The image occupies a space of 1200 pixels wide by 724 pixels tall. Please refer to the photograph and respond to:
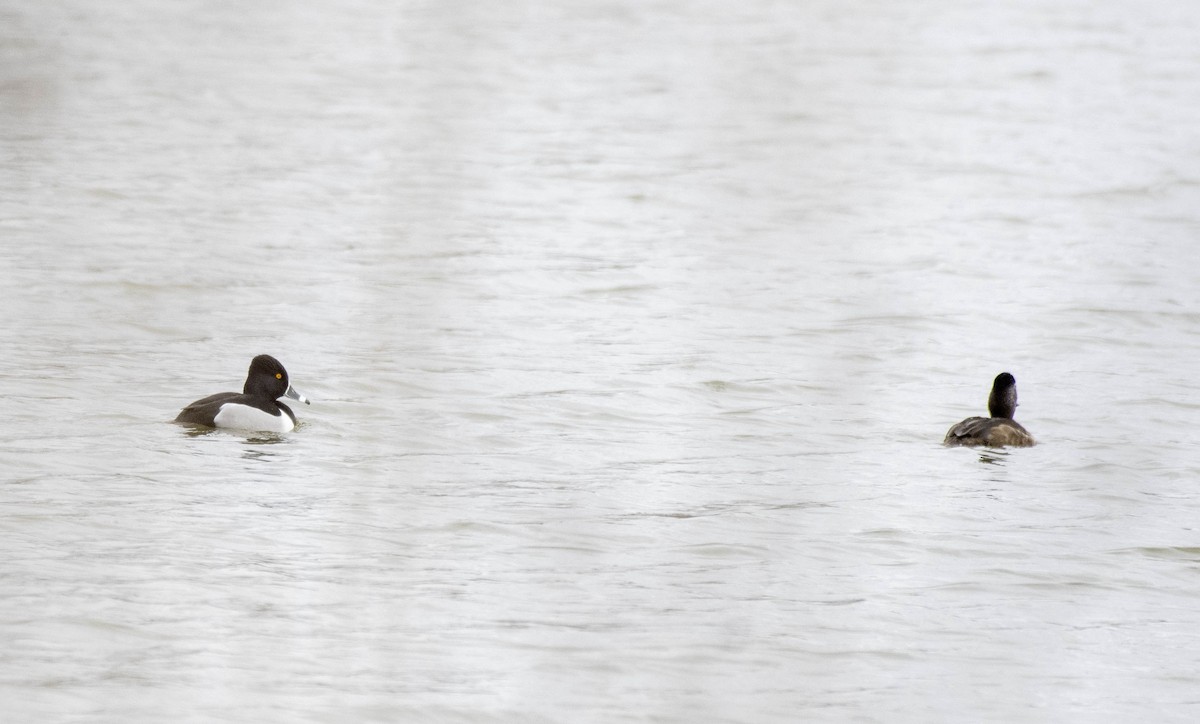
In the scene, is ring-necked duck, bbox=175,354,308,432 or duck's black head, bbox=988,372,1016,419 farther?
duck's black head, bbox=988,372,1016,419

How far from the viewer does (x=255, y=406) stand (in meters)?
10.3

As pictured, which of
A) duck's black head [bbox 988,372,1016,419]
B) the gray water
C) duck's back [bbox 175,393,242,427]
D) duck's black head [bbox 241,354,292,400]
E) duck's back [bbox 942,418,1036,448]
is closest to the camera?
the gray water

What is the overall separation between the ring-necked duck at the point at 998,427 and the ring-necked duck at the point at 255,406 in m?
4.23

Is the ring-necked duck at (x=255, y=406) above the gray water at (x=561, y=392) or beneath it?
beneath

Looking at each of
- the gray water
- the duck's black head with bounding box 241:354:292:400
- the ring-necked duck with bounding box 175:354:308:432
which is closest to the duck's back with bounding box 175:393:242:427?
the ring-necked duck with bounding box 175:354:308:432

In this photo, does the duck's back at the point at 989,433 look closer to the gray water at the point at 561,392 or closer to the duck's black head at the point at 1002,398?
the gray water at the point at 561,392

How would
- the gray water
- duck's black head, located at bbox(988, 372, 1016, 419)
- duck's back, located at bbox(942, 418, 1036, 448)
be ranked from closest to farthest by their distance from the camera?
the gray water
duck's back, located at bbox(942, 418, 1036, 448)
duck's black head, located at bbox(988, 372, 1016, 419)

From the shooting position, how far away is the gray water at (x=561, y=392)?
113 inches

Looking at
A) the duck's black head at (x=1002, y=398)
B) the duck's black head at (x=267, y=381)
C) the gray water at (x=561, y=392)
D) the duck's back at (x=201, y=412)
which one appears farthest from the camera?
the duck's black head at (x=1002, y=398)

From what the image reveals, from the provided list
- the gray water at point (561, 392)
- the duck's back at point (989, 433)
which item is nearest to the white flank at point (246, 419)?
the gray water at point (561, 392)

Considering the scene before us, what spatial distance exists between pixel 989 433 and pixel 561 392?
2911mm

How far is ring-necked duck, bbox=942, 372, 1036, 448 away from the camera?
34.2ft

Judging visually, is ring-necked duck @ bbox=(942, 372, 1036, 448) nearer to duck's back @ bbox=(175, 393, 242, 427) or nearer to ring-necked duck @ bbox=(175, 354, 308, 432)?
ring-necked duck @ bbox=(175, 354, 308, 432)

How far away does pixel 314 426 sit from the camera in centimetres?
1059
